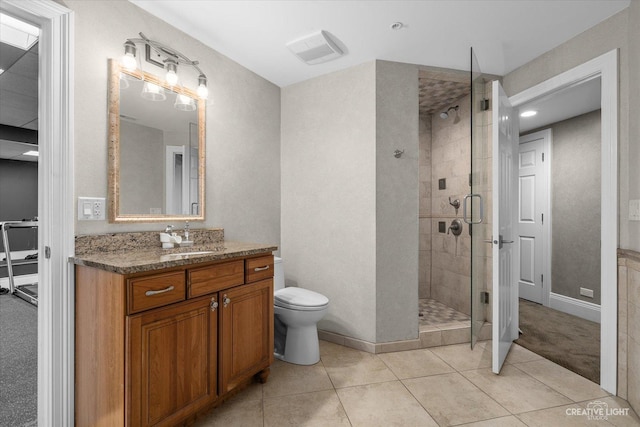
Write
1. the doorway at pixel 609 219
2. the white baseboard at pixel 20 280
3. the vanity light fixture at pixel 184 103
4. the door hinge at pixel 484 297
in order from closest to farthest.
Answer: the doorway at pixel 609 219
the vanity light fixture at pixel 184 103
the door hinge at pixel 484 297
the white baseboard at pixel 20 280

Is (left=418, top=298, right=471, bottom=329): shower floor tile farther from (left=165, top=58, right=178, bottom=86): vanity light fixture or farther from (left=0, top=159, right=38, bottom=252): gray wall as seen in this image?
(left=0, top=159, right=38, bottom=252): gray wall

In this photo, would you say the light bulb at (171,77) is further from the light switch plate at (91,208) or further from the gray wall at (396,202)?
the gray wall at (396,202)

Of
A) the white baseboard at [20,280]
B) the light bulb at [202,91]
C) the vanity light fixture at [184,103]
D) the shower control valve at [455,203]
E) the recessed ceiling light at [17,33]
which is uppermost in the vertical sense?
the recessed ceiling light at [17,33]

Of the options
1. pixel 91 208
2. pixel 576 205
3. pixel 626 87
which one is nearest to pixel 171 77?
pixel 91 208

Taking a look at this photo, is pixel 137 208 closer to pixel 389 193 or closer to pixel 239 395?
pixel 239 395

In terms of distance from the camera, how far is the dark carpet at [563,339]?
92.1 inches

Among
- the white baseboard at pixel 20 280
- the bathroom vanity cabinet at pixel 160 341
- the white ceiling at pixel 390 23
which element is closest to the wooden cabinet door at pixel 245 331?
the bathroom vanity cabinet at pixel 160 341

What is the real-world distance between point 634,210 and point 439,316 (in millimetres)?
1787

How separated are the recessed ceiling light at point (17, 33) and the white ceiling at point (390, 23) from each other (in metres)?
0.84

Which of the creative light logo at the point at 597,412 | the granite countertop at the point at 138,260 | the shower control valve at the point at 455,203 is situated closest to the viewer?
the granite countertop at the point at 138,260

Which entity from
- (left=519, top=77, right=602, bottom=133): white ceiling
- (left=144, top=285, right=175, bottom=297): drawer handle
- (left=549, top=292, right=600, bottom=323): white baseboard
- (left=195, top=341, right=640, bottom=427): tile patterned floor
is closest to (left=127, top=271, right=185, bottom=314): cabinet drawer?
(left=144, top=285, right=175, bottom=297): drawer handle

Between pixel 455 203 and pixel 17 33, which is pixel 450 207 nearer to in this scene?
pixel 455 203

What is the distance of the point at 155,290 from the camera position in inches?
53.1

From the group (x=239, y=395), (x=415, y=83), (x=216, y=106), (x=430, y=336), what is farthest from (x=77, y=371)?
(x=415, y=83)
